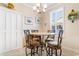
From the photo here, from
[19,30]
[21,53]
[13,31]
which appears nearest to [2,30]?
[13,31]

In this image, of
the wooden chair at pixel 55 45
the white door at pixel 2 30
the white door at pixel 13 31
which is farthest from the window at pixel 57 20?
the white door at pixel 2 30

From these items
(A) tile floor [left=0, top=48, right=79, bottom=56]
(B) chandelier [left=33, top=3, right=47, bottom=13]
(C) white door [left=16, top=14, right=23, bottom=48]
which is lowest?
(A) tile floor [left=0, top=48, right=79, bottom=56]

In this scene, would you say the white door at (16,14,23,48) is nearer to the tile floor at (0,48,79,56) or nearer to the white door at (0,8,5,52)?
the tile floor at (0,48,79,56)

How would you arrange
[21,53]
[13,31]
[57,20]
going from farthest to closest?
[13,31]
[57,20]
[21,53]

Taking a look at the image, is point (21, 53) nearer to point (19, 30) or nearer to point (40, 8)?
point (19, 30)

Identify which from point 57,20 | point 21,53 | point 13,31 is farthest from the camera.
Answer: point 13,31

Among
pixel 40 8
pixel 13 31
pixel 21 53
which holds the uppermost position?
pixel 40 8

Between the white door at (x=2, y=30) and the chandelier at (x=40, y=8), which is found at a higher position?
the chandelier at (x=40, y=8)

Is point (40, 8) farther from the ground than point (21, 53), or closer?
farther from the ground

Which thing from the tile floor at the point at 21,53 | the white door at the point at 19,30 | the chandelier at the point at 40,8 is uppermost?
the chandelier at the point at 40,8

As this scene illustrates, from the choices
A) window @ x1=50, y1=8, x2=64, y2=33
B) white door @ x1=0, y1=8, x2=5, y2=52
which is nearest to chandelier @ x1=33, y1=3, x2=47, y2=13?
window @ x1=50, y1=8, x2=64, y2=33

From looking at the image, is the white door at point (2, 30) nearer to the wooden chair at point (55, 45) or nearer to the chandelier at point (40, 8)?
the chandelier at point (40, 8)

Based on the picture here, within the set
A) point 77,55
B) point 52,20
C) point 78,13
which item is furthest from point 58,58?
point 78,13

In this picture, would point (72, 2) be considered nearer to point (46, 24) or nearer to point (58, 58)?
point (46, 24)
